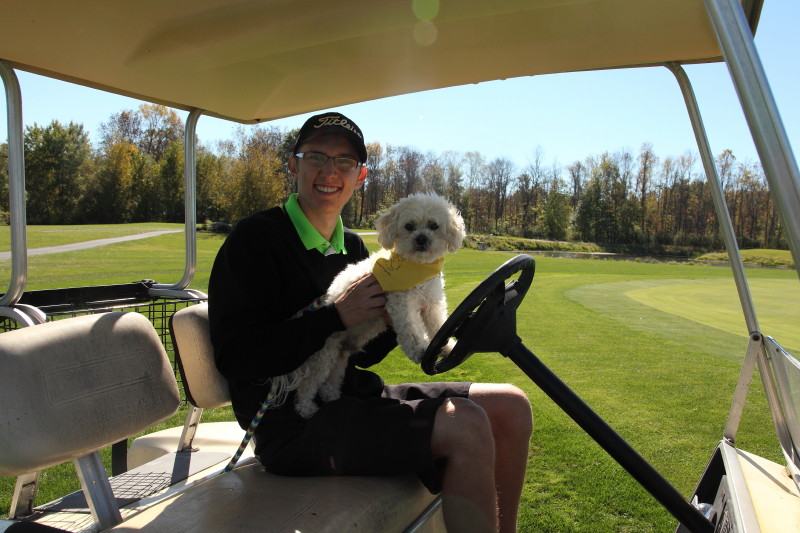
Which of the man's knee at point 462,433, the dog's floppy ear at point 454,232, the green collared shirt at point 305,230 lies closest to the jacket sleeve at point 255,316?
the green collared shirt at point 305,230

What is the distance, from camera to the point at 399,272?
2055 millimetres

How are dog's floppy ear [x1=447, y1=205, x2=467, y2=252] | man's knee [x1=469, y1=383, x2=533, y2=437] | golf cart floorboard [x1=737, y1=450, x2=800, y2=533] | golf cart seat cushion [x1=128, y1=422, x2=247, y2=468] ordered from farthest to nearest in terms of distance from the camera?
dog's floppy ear [x1=447, y1=205, x2=467, y2=252] < golf cart seat cushion [x1=128, y1=422, x2=247, y2=468] < man's knee [x1=469, y1=383, x2=533, y2=437] < golf cart floorboard [x1=737, y1=450, x2=800, y2=533]

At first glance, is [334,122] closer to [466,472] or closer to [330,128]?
[330,128]

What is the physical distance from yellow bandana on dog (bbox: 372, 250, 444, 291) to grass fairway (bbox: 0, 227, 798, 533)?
0.43 metres

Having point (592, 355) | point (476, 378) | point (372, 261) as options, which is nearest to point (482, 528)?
point (372, 261)

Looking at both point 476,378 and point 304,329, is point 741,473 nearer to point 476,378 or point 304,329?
point 304,329

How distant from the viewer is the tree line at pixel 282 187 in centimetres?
716

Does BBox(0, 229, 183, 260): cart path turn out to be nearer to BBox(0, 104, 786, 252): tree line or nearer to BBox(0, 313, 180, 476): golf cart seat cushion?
BBox(0, 104, 786, 252): tree line

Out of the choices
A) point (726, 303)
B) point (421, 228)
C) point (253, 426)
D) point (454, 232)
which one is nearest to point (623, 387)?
point (454, 232)

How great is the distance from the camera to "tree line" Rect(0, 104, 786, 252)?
282 inches

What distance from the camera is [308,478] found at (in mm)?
1517

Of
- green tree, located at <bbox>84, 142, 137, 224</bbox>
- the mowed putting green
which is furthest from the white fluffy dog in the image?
green tree, located at <bbox>84, 142, 137, 224</bbox>

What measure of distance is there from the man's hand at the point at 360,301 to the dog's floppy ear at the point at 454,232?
49 cm

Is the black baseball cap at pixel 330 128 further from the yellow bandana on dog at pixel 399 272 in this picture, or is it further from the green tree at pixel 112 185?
the green tree at pixel 112 185
